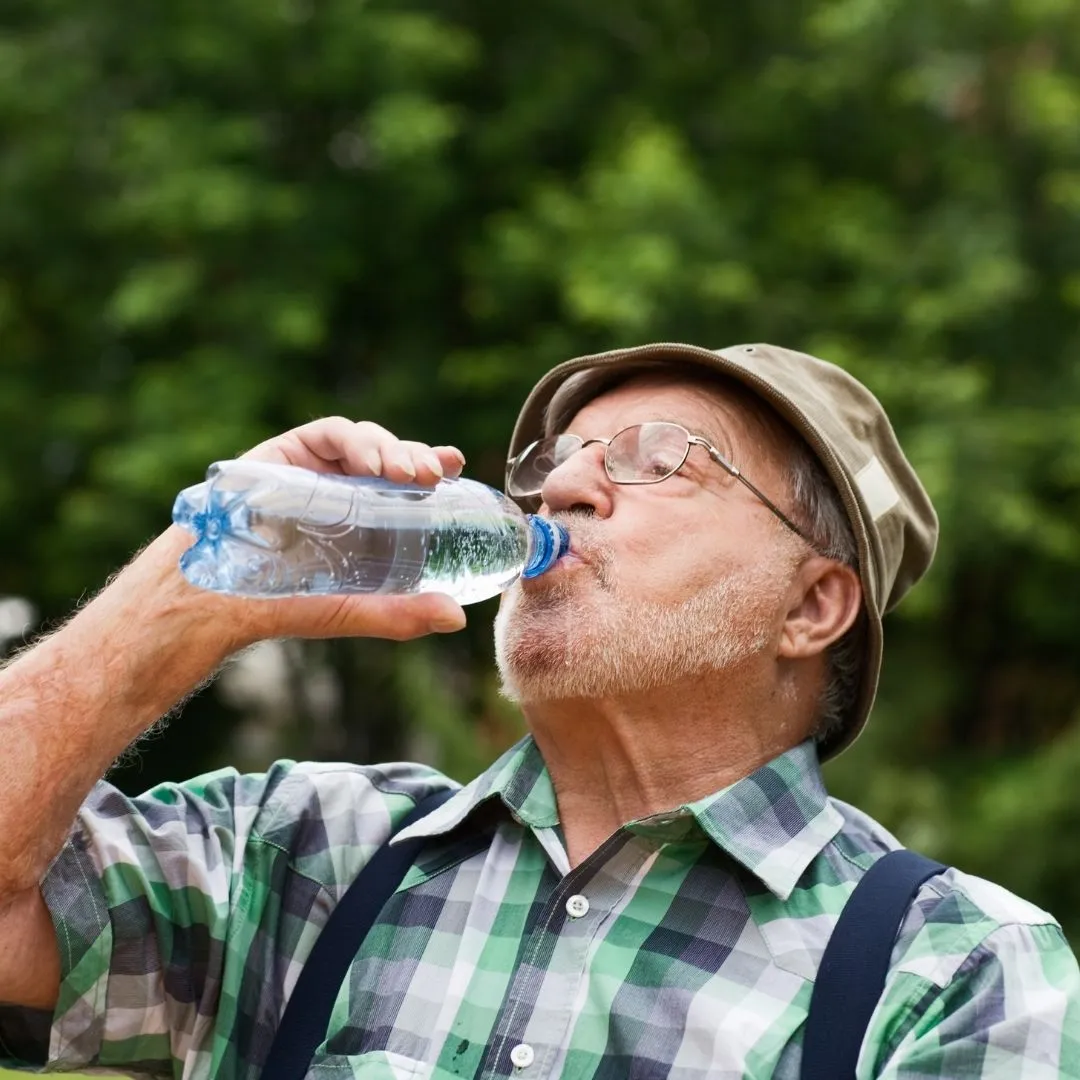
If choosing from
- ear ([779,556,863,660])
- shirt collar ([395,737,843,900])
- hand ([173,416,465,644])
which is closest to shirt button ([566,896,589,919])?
shirt collar ([395,737,843,900])

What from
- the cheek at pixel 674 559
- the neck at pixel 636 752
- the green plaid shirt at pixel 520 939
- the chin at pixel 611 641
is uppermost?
the cheek at pixel 674 559

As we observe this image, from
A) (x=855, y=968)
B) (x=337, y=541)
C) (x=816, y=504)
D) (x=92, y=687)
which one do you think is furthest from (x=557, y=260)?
(x=855, y=968)

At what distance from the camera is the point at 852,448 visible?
6.75 feet

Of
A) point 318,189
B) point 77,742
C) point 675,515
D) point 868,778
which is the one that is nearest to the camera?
point 77,742

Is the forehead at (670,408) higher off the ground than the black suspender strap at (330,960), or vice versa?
the forehead at (670,408)

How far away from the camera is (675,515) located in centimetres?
200

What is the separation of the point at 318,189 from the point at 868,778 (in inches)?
150

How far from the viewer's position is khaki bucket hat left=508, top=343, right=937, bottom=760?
202cm

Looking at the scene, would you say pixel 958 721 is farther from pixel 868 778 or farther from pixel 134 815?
pixel 134 815

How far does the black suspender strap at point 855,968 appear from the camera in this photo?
5.17 ft

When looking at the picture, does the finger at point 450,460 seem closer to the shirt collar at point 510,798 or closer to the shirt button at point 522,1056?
the shirt collar at point 510,798

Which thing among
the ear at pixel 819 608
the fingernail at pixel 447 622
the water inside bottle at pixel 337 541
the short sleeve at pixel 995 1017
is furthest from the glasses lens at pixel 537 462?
the short sleeve at pixel 995 1017

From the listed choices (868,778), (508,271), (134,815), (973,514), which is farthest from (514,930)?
(508,271)

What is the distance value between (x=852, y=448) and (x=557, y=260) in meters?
4.78
